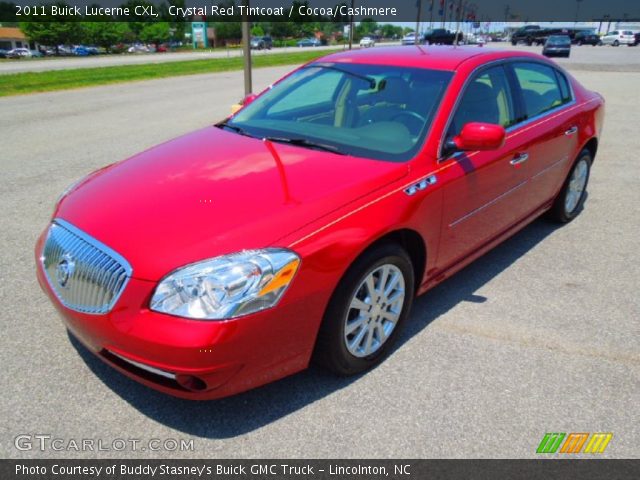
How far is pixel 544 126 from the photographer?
4.07 m

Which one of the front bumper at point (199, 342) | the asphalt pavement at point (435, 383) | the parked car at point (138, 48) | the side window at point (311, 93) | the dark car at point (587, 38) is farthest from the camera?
the parked car at point (138, 48)

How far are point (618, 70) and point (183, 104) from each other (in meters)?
21.0

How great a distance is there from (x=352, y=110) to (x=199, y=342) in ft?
6.57

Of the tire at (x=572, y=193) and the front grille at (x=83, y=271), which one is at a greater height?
the front grille at (x=83, y=271)

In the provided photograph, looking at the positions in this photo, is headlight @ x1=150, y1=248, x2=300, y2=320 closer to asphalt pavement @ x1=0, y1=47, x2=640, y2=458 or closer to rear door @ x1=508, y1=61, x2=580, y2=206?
asphalt pavement @ x1=0, y1=47, x2=640, y2=458

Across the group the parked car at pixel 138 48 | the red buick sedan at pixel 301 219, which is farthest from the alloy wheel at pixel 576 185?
the parked car at pixel 138 48

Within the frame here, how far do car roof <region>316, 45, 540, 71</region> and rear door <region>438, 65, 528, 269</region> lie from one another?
15 cm

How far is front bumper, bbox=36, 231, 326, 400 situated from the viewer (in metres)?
2.09

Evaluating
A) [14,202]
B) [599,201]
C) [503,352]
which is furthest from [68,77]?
[503,352]

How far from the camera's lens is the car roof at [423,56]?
3.50 m

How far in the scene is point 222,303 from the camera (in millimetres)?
2121

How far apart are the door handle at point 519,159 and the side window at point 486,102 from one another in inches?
9.7

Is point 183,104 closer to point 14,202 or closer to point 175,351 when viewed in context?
point 14,202

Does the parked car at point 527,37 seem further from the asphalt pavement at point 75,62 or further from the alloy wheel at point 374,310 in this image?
the alloy wheel at point 374,310
